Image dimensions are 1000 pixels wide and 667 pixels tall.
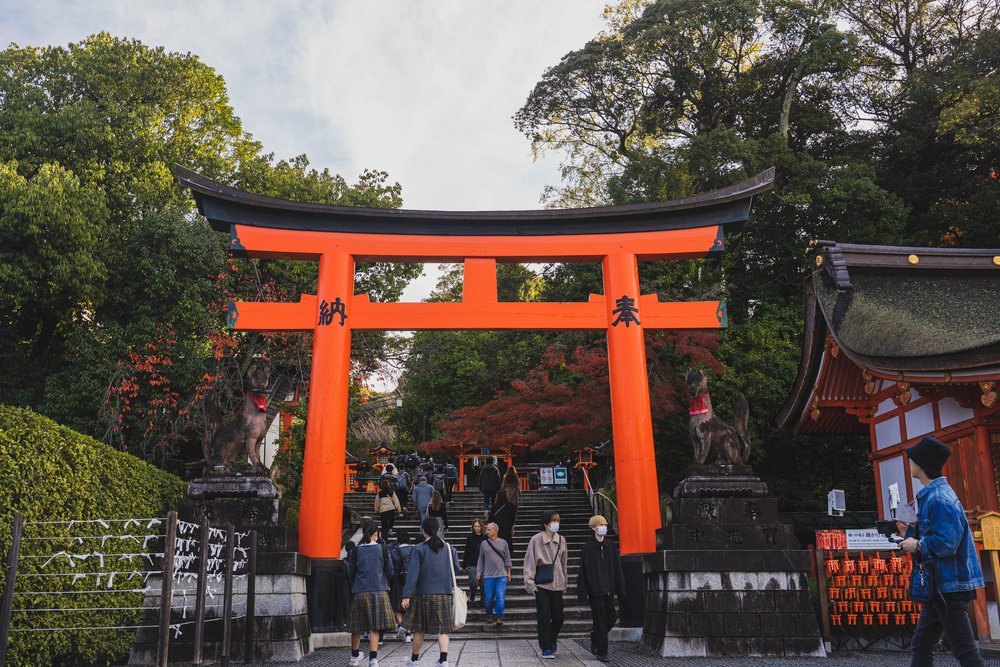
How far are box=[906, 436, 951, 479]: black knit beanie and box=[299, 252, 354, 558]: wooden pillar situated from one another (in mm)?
7154

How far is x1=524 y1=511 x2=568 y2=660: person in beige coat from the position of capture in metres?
8.45

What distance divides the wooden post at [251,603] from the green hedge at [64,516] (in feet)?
3.79

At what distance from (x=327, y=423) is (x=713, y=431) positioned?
5.17 meters

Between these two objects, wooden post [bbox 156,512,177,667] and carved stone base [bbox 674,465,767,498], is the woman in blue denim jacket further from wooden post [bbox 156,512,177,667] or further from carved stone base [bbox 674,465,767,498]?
wooden post [bbox 156,512,177,667]

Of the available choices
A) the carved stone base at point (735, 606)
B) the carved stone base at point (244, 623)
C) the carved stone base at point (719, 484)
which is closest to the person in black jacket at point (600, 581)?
the carved stone base at point (735, 606)

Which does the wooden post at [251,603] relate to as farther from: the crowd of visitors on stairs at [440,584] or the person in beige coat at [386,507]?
the person in beige coat at [386,507]

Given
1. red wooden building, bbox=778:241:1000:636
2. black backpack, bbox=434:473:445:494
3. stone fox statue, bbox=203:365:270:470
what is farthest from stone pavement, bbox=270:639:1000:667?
black backpack, bbox=434:473:445:494

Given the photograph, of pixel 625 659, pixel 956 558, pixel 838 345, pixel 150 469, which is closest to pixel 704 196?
pixel 838 345

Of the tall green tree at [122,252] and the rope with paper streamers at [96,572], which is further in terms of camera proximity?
the tall green tree at [122,252]

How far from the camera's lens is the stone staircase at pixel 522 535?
11.1 m

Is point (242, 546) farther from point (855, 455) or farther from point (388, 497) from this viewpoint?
point (855, 455)

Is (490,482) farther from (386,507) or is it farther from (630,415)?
(630,415)

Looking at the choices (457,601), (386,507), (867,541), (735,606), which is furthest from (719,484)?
(386,507)

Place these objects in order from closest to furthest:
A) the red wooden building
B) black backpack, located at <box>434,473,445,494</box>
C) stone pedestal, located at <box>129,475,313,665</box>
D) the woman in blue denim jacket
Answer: the woman in blue denim jacket, stone pedestal, located at <box>129,475,313,665</box>, the red wooden building, black backpack, located at <box>434,473,445,494</box>
